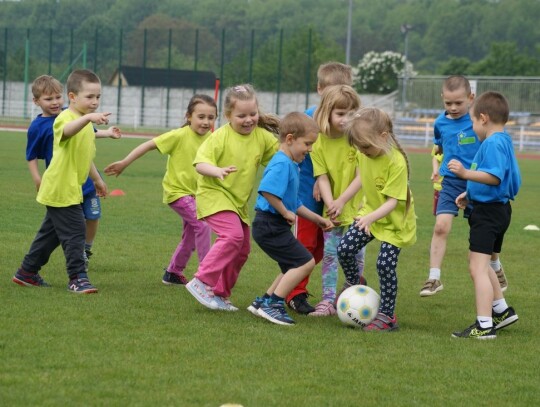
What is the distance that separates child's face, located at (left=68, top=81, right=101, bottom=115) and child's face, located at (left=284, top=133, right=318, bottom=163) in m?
1.72

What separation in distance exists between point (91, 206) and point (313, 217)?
7.62ft

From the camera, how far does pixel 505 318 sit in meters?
6.83

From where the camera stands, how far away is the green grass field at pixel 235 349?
488cm

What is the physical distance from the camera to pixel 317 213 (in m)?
7.53

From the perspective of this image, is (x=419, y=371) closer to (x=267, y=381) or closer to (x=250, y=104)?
(x=267, y=381)

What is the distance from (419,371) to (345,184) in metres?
2.18

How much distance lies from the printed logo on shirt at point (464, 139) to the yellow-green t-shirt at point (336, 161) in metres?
1.66

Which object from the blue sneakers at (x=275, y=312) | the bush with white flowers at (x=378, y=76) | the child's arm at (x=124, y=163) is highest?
the bush with white flowers at (x=378, y=76)

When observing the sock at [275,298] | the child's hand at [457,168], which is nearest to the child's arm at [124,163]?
the sock at [275,298]

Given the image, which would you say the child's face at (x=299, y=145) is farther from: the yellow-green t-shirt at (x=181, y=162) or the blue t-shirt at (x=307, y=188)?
the yellow-green t-shirt at (x=181, y=162)

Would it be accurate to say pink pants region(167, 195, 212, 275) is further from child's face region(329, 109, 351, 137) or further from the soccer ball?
the soccer ball

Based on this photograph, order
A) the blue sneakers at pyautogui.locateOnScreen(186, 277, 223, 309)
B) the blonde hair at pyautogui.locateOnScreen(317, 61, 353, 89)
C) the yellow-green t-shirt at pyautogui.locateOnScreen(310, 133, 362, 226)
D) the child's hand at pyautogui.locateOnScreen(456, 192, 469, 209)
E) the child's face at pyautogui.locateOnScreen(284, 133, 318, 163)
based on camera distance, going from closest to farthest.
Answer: the child's face at pyautogui.locateOnScreen(284, 133, 318, 163), the child's hand at pyautogui.locateOnScreen(456, 192, 469, 209), the blue sneakers at pyautogui.locateOnScreen(186, 277, 223, 309), the yellow-green t-shirt at pyautogui.locateOnScreen(310, 133, 362, 226), the blonde hair at pyautogui.locateOnScreen(317, 61, 353, 89)

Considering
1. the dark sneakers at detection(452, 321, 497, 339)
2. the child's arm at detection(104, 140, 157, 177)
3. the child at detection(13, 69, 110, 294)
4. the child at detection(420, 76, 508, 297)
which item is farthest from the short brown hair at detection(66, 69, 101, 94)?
the dark sneakers at detection(452, 321, 497, 339)

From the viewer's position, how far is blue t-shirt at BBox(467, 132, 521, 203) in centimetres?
637
